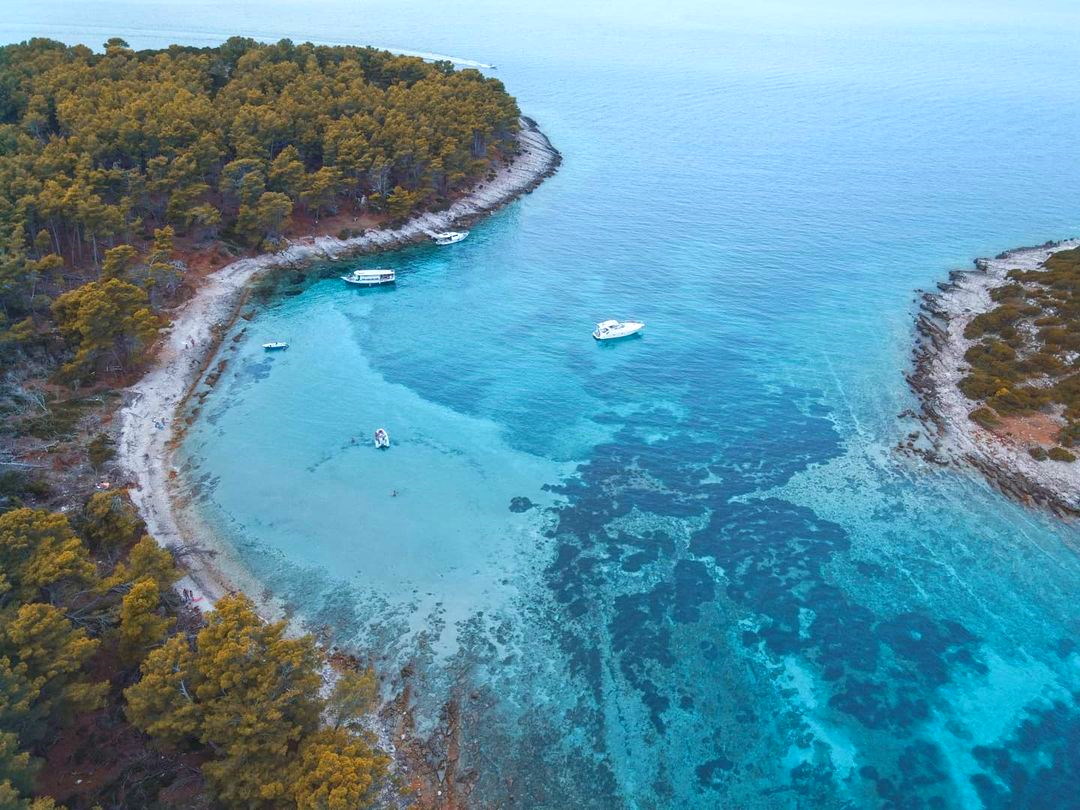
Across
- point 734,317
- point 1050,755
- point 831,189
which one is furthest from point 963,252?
point 1050,755

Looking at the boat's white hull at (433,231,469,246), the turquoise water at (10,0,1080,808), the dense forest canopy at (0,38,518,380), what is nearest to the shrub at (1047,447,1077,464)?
the turquoise water at (10,0,1080,808)

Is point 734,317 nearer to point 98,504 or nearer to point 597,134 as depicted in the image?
point 98,504

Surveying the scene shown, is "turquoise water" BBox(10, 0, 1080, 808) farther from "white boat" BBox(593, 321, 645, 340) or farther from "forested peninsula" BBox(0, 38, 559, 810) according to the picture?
"forested peninsula" BBox(0, 38, 559, 810)

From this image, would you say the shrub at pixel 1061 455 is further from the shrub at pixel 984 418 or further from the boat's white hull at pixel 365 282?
the boat's white hull at pixel 365 282

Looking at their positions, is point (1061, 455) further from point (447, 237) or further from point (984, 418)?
point (447, 237)

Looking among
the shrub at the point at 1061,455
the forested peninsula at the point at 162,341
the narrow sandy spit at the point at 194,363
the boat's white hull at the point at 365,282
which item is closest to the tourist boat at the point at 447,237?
the narrow sandy spit at the point at 194,363

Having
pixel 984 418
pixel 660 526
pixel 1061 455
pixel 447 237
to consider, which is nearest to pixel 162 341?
pixel 447 237
